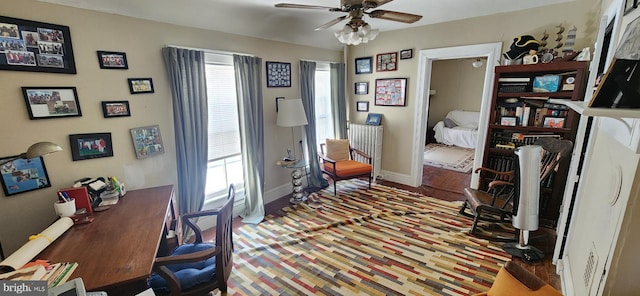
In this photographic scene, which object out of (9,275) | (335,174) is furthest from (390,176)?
(9,275)

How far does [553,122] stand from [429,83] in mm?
1470

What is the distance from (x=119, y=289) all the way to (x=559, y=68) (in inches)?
154

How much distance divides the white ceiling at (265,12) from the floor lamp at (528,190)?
1.76m

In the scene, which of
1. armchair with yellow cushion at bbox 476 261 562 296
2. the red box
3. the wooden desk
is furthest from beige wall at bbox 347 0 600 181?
the red box

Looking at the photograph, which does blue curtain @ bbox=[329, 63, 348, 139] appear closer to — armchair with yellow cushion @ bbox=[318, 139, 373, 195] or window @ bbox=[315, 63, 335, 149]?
window @ bbox=[315, 63, 335, 149]

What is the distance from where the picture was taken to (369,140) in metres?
4.20

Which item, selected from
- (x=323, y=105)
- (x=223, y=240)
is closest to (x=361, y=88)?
(x=323, y=105)

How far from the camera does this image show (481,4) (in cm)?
278

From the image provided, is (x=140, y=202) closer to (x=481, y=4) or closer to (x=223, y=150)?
(x=223, y=150)

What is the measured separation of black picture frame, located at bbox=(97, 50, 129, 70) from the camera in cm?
201

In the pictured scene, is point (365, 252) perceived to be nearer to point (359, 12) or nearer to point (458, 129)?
point (359, 12)

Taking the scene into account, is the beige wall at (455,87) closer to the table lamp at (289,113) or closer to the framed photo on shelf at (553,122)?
the framed photo on shelf at (553,122)

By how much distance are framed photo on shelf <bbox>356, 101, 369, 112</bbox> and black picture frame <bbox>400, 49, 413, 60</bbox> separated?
0.91m

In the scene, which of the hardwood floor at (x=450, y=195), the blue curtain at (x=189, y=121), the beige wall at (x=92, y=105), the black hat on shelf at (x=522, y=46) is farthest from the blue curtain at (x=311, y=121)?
the black hat on shelf at (x=522, y=46)
